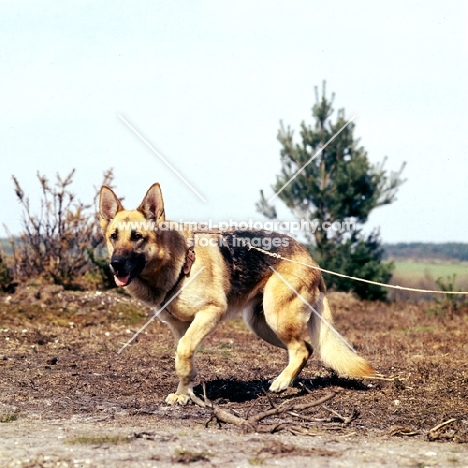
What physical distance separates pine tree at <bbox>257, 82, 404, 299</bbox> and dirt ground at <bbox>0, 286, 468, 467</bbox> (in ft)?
25.5

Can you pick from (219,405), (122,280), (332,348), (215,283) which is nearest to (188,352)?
(219,405)

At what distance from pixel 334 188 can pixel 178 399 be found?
14918 mm

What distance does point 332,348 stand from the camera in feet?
26.2

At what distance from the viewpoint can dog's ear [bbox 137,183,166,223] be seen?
728 centimetres

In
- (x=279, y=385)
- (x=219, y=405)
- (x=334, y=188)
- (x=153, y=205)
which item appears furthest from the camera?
(x=334, y=188)

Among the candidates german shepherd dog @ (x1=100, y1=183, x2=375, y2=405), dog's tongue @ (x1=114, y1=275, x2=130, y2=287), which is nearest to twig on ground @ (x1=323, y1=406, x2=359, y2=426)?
german shepherd dog @ (x1=100, y1=183, x2=375, y2=405)

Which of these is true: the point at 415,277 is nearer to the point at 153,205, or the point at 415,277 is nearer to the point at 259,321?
the point at 259,321

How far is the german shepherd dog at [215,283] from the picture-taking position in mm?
7059

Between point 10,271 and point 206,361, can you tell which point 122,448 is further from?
point 10,271

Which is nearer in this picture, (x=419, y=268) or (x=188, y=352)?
(x=188, y=352)

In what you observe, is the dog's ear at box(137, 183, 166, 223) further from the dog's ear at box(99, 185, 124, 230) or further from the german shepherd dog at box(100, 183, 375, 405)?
the dog's ear at box(99, 185, 124, 230)

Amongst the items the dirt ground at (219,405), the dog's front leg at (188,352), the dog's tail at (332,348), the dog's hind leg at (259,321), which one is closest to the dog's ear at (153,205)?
the dog's front leg at (188,352)

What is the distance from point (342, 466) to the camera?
4.72m

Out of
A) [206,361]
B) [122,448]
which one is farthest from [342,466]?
[206,361]
